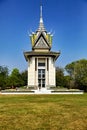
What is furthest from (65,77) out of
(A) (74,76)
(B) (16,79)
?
(B) (16,79)

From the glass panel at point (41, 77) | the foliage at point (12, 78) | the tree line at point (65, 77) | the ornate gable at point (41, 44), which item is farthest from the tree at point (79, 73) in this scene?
the ornate gable at point (41, 44)

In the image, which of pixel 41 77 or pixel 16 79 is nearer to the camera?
pixel 41 77

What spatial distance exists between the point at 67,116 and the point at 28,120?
1.70 metres

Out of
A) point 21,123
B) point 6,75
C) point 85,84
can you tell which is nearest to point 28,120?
point 21,123

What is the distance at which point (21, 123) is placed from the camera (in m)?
10.6

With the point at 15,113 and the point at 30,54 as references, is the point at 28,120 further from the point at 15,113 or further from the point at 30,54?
the point at 30,54

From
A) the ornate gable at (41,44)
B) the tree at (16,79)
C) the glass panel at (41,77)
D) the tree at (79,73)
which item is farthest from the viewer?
the tree at (16,79)

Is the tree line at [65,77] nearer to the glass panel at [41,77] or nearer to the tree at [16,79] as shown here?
the tree at [16,79]

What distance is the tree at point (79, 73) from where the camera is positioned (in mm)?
58694

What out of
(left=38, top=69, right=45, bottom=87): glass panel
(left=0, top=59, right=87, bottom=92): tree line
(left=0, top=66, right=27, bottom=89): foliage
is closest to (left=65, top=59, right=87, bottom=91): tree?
(left=0, top=59, right=87, bottom=92): tree line

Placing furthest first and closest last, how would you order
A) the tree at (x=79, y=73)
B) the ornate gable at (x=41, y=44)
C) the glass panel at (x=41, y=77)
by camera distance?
the tree at (x=79, y=73)
the ornate gable at (x=41, y=44)
the glass panel at (x=41, y=77)

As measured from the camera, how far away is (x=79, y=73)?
200 feet

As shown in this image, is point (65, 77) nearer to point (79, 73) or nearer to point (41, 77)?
point (79, 73)

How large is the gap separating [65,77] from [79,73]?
164 inches
